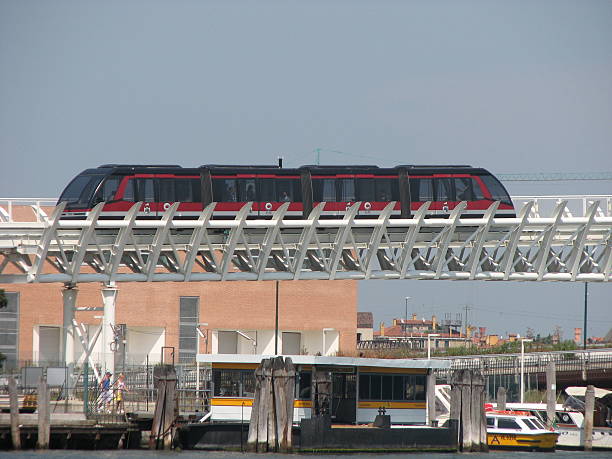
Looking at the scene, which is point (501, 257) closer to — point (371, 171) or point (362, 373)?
point (371, 171)

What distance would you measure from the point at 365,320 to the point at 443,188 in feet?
299

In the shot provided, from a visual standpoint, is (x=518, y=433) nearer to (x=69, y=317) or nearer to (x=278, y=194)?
(x=278, y=194)

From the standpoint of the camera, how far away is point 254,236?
1866 inches

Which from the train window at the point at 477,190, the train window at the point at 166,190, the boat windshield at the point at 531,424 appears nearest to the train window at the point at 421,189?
the train window at the point at 477,190

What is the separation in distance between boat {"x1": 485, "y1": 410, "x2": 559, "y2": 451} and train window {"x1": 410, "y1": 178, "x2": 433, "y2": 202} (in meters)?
9.11

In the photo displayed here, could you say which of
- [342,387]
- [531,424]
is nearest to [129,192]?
[342,387]

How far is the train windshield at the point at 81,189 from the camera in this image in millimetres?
44812

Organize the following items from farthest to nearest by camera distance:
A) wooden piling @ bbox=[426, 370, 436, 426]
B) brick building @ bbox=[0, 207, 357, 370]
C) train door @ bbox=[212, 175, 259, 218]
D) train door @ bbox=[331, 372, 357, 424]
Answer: brick building @ bbox=[0, 207, 357, 370] < train door @ bbox=[212, 175, 259, 218] < wooden piling @ bbox=[426, 370, 436, 426] < train door @ bbox=[331, 372, 357, 424]

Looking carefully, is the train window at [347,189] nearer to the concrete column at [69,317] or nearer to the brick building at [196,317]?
the concrete column at [69,317]

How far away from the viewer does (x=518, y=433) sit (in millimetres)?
45062

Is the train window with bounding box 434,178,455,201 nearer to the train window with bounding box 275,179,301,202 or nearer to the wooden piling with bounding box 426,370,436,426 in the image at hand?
the train window with bounding box 275,179,301,202

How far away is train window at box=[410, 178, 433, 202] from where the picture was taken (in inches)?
1875

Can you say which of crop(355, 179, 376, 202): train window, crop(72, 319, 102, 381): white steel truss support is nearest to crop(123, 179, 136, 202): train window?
crop(72, 319, 102, 381): white steel truss support

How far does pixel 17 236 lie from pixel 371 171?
563 inches
